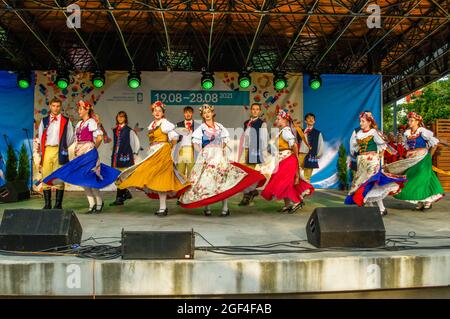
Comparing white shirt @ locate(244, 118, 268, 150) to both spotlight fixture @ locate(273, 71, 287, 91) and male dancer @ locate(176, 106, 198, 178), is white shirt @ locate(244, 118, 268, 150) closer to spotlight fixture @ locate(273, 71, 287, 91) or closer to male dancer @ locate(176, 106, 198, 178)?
male dancer @ locate(176, 106, 198, 178)

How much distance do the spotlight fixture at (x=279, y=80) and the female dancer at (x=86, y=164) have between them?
5.46 m

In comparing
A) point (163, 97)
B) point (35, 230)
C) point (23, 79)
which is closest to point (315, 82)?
point (163, 97)

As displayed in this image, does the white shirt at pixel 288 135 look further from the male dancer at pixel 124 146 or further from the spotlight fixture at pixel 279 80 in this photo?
the spotlight fixture at pixel 279 80

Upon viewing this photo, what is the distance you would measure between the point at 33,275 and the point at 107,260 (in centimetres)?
52

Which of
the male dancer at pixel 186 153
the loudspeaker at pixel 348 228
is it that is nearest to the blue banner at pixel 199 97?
the male dancer at pixel 186 153

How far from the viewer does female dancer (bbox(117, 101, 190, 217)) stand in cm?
564

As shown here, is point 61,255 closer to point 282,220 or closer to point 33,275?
point 33,275

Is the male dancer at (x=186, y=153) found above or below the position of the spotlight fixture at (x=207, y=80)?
below

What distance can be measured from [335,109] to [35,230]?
8760 millimetres

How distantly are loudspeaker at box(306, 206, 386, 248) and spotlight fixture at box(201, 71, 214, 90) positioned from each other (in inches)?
275

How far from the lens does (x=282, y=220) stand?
5547 millimetres

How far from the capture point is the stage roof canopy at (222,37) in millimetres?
8773

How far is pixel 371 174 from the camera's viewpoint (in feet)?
19.1
